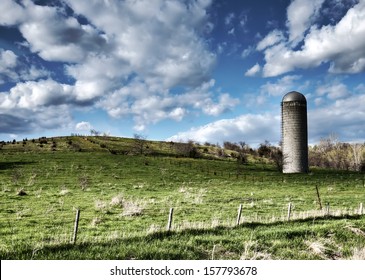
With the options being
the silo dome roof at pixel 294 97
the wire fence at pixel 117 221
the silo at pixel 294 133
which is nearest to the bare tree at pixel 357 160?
the silo at pixel 294 133

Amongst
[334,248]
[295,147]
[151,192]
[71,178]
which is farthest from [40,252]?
[295,147]

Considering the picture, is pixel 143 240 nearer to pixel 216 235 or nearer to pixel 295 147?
pixel 216 235

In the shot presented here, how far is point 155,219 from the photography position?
2227 cm

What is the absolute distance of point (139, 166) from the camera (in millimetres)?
60250

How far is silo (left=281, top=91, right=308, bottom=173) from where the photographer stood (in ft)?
235

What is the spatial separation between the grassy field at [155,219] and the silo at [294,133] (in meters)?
16.0

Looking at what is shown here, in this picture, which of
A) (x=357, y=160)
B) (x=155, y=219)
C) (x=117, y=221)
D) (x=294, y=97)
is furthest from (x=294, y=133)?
(x=357, y=160)

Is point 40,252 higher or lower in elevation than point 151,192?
lower

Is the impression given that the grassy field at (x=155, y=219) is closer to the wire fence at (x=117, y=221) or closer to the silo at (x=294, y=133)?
the wire fence at (x=117, y=221)

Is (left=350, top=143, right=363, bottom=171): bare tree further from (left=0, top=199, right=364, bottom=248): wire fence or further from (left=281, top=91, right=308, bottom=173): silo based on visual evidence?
(left=0, top=199, right=364, bottom=248): wire fence

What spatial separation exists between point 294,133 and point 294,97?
278 inches

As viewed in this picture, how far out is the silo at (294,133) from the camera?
71.8 meters

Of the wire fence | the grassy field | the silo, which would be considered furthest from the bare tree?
the wire fence
